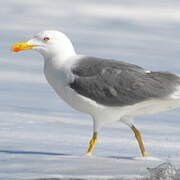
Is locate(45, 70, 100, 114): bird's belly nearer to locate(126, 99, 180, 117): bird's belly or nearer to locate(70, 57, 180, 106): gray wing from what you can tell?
locate(70, 57, 180, 106): gray wing

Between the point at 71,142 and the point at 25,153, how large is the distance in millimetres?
1263

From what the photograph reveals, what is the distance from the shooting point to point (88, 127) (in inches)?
455

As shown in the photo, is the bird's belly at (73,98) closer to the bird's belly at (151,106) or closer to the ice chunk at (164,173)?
the bird's belly at (151,106)

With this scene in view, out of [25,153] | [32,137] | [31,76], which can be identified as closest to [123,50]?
[31,76]

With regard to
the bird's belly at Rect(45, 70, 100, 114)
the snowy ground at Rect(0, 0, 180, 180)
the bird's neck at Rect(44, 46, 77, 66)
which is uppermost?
the bird's neck at Rect(44, 46, 77, 66)

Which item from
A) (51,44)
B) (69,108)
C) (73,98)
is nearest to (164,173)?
(73,98)

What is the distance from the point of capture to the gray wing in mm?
9586

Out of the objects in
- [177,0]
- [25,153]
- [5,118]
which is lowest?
[177,0]

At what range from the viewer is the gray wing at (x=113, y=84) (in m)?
9.59

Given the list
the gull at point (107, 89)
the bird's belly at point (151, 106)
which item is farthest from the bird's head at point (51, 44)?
the bird's belly at point (151, 106)

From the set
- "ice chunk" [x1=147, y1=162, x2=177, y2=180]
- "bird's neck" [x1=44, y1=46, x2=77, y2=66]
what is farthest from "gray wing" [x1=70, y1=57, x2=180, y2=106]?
"ice chunk" [x1=147, y1=162, x2=177, y2=180]

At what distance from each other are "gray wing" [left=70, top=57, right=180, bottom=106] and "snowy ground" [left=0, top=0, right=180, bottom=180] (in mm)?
595

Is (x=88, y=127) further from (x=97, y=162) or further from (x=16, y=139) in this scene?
(x=97, y=162)

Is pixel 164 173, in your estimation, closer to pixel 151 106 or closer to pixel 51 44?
pixel 151 106
